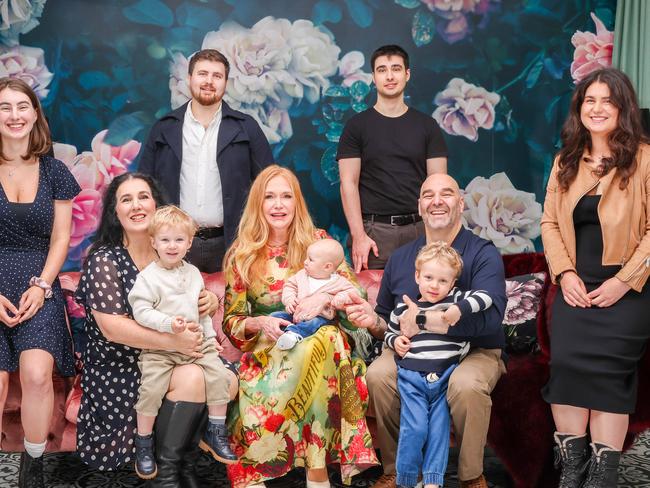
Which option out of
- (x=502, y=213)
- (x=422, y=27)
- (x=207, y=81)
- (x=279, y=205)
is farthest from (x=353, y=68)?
(x=279, y=205)

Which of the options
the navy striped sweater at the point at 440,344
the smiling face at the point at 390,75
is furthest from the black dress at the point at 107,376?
the smiling face at the point at 390,75

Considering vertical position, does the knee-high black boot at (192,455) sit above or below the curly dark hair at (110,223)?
below

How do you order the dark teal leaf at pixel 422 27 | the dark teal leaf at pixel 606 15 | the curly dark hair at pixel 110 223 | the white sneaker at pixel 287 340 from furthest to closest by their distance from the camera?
the dark teal leaf at pixel 606 15
the dark teal leaf at pixel 422 27
the curly dark hair at pixel 110 223
the white sneaker at pixel 287 340

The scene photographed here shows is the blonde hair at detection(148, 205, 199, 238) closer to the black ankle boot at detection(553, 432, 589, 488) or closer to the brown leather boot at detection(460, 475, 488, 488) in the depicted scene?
the brown leather boot at detection(460, 475, 488, 488)

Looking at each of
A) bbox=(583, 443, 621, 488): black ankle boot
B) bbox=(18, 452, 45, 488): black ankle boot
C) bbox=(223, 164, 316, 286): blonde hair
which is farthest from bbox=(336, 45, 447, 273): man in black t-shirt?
bbox=(18, 452, 45, 488): black ankle boot

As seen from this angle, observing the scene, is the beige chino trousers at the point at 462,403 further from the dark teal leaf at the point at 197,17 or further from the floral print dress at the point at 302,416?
the dark teal leaf at the point at 197,17

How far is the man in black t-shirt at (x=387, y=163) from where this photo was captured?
4027 mm

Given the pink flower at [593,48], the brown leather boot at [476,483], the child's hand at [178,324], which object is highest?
the pink flower at [593,48]

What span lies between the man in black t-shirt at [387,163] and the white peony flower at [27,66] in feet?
6.90

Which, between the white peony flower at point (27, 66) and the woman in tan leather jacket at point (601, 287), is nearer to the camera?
the woman in tan leather jacket at point (601, 287)

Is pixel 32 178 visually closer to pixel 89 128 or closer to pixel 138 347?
pixel 138 347

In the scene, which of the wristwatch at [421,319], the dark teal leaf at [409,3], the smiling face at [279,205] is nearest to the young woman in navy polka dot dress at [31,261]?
the smiling face at [279,205]

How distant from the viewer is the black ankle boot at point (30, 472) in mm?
2842

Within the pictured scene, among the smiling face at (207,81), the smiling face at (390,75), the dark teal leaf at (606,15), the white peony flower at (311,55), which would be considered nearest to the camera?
the smiling face at (207,81)
